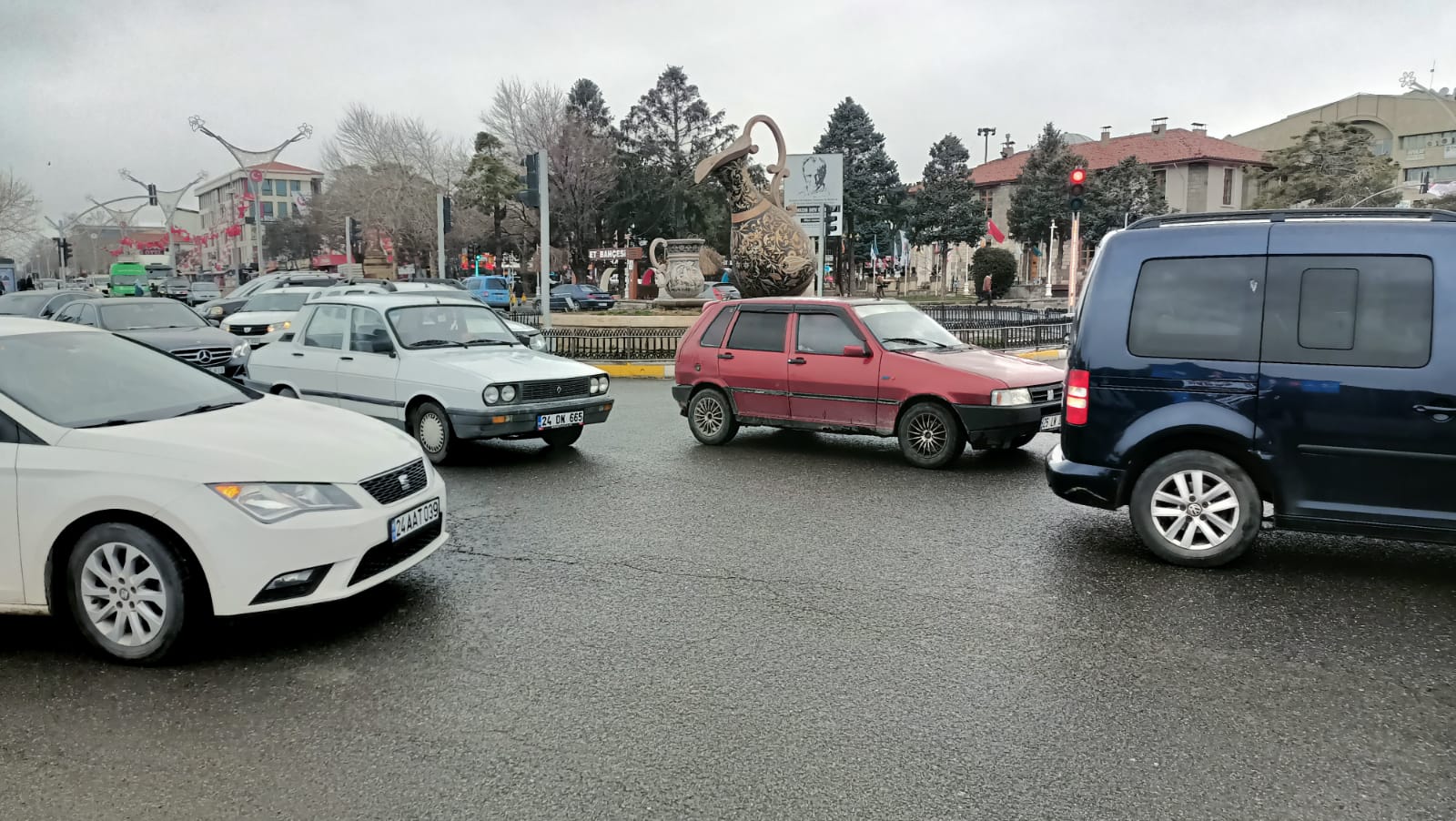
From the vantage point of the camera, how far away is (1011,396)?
Answer: 8.38 m

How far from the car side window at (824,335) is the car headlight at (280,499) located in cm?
570

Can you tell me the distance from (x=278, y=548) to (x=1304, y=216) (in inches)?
232

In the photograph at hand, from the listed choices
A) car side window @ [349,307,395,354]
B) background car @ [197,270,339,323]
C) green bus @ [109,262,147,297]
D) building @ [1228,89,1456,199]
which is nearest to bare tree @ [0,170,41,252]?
green bus @ [109,262,147,297]

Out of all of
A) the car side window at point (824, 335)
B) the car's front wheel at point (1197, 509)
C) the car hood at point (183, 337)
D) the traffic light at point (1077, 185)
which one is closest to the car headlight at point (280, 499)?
the car's front wheel at point (1197, 509)

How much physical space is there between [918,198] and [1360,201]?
28.8m

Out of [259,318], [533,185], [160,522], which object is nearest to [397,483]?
[160,522]

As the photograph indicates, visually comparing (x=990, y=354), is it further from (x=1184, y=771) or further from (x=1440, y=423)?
(x=1184, y=771)

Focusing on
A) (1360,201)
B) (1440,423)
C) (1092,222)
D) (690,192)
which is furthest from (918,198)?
(1440,423)

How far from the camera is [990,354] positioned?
945 centimetres

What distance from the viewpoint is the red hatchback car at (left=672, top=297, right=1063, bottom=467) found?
846 cm

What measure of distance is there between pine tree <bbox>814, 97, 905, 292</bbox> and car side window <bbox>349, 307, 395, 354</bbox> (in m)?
58.2

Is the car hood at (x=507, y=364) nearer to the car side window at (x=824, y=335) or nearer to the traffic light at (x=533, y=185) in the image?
the car side window at (x=824, y=335)

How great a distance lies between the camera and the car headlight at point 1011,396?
27.4ft

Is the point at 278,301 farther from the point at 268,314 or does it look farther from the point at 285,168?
the point at 285,168
